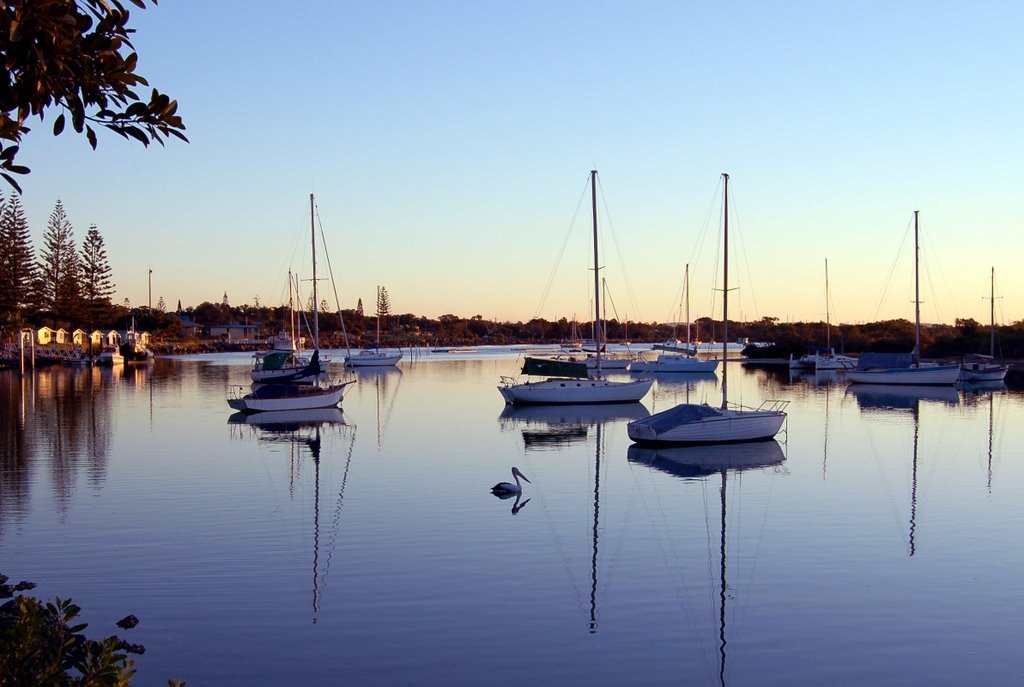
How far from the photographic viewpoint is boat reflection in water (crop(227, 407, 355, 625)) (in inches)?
521

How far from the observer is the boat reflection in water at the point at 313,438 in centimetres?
1323

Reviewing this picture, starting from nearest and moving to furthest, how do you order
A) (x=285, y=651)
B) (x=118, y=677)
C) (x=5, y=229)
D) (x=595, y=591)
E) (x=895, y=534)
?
1. (x=118, y=677)
2. (x=285, y=651)
3. (x=595, y=591)
4. (x=895, y=534)
5. (x=5, y=229)

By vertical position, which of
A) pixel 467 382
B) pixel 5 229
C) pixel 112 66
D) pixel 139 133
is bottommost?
pixel 467 382

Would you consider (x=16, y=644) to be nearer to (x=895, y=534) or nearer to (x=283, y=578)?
(x=283, y=578)

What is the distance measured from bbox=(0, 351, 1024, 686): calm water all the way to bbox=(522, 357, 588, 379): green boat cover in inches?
432

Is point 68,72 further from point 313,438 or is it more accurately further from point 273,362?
point 273,362

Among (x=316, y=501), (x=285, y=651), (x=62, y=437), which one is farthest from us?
(x=62, y=437)

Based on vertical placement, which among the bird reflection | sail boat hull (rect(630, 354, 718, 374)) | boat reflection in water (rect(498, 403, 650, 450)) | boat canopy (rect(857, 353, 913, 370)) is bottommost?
boat reflection in water (rect(498, 403, 650, 450))

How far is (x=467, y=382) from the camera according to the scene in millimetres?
59188

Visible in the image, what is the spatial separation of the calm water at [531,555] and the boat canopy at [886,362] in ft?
100

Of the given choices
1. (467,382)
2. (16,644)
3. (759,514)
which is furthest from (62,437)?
(467,382)

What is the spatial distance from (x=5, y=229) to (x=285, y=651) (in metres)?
79.9

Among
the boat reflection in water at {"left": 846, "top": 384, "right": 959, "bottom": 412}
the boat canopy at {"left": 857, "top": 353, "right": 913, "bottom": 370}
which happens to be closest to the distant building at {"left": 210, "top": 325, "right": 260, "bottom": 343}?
the boat canopy at {"left": 857, "top": 353, "right": 913, "bottom": 370}

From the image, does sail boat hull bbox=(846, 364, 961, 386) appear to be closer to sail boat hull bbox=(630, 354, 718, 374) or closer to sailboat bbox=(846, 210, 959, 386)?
sailboat bbox=(846, 210, 959, 386)
